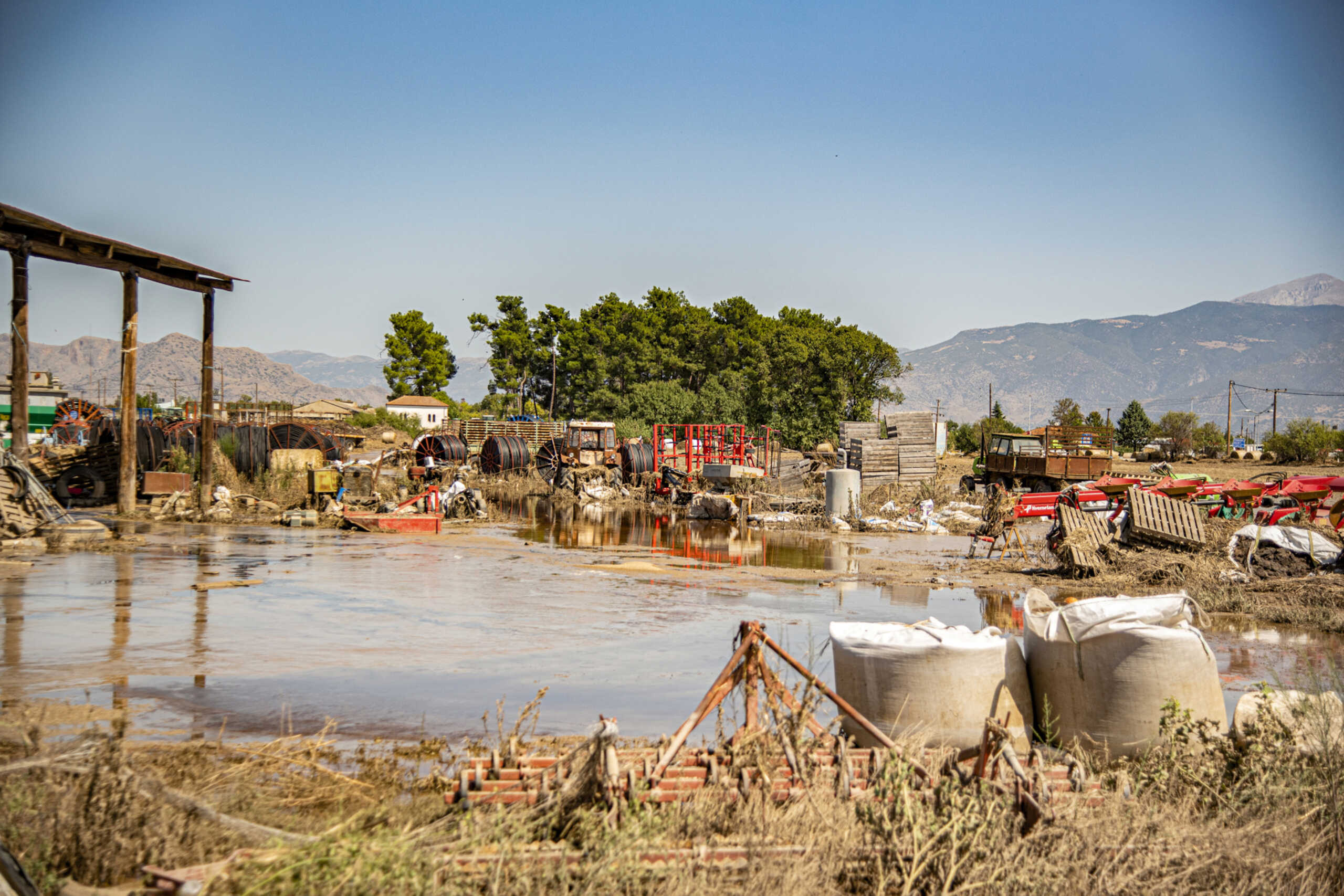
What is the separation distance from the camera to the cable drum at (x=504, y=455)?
34.6 m

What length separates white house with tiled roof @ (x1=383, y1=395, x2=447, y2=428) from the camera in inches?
3027

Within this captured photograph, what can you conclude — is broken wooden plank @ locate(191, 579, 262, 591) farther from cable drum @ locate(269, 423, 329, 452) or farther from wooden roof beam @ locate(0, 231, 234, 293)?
cable drum @ locate(269, 423, 329, 452)

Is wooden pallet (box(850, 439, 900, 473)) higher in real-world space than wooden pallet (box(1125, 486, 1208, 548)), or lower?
higher

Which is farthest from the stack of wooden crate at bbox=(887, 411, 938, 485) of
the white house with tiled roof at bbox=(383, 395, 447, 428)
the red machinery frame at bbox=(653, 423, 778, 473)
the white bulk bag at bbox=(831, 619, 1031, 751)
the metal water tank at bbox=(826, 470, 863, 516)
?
the white house with tiled roof at bbox=(383, 395, 447, 428)

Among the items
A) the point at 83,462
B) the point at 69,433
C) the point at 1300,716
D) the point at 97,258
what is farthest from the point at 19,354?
the point at 69,433

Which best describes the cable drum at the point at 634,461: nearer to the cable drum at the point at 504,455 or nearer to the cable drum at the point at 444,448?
the cable drum at the point at 504,455

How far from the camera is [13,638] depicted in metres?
8.57

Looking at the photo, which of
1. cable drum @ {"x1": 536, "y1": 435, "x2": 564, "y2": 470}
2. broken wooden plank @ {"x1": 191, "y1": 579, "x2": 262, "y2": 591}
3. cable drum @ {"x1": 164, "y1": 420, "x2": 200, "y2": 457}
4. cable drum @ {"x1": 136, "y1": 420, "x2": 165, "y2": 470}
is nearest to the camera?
broken wooden plank @ {"x1": 191, "y1": 579, "x2": 262, "y2": 591}

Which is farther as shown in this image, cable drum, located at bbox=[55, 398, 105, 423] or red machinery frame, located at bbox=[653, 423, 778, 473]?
cable drum, located at bbox=[55, 398, 105, 423]

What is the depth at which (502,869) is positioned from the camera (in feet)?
12.1

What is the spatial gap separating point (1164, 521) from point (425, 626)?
10597 mm

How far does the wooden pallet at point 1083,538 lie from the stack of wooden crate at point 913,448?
13.1 m

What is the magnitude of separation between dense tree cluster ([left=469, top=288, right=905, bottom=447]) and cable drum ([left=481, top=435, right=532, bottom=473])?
15561 mm

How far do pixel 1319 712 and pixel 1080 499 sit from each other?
12.0 metres
